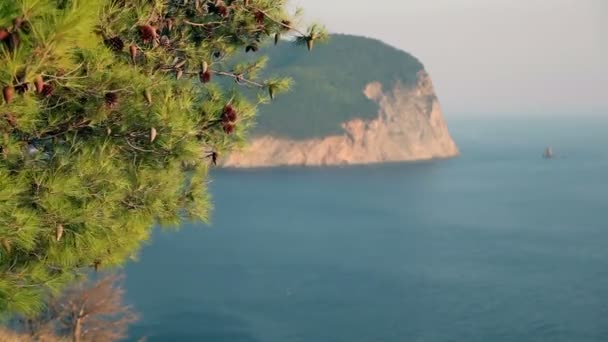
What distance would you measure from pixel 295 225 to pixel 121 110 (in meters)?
75.4

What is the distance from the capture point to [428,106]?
601ft

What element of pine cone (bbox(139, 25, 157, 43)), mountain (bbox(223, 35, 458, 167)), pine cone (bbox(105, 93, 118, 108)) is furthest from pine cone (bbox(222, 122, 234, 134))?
mountain (bbox(223, 35, 458, 167))

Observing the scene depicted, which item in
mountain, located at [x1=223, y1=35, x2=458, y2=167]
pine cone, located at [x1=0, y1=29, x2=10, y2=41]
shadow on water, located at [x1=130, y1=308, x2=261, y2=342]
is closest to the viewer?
pine cone, located at [x1=0, y1=29, x2=10, y2=41]

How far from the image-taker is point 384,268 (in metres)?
59.1

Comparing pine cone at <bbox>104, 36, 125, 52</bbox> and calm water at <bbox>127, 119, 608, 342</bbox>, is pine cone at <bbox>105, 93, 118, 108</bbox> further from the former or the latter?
calm water at <bbox>127, 119, 608, 342</bbox>

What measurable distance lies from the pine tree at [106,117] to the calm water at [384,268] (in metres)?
34.0

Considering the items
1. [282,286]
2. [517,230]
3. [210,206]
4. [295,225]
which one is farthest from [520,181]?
[210,206]

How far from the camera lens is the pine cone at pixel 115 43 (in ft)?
21.5

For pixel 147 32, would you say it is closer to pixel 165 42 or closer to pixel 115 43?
pixel 115 43

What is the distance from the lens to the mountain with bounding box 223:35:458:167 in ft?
535

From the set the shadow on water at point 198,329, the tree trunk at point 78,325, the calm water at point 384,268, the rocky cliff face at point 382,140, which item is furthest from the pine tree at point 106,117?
the rocky cliff face at point 382,140

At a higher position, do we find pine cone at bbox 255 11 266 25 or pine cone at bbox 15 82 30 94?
pine cone at bbox 255 11 266 25

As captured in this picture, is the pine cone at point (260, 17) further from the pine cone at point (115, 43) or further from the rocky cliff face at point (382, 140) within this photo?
the rocky cliff face at point (382, 140)

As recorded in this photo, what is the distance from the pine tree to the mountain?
5693 inches
